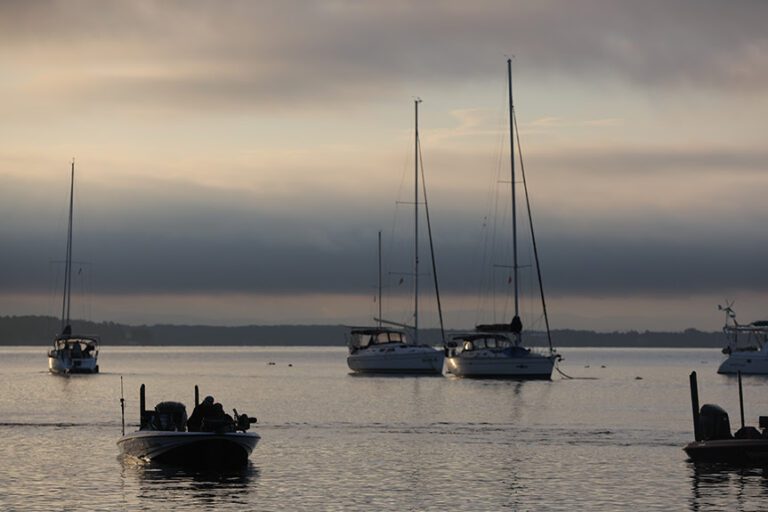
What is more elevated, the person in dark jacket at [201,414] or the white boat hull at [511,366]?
the white boat hull at [511,366]

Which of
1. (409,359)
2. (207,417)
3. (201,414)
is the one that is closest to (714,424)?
(207,417)

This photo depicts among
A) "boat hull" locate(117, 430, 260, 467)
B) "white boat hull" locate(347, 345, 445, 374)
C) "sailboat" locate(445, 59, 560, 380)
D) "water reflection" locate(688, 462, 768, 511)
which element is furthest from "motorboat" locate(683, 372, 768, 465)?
"white boat hull" locate(347, 345, 445, 374)

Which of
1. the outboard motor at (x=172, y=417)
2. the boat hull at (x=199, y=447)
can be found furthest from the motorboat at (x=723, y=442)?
the outboard motor at (x=172, y=417)

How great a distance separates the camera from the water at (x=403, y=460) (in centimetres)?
4494

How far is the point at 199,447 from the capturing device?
169ft

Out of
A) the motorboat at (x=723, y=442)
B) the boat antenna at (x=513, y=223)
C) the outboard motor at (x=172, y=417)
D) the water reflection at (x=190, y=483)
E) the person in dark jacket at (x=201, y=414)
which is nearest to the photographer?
the water reflection at (x=190, y=483)

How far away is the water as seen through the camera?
1769 inches

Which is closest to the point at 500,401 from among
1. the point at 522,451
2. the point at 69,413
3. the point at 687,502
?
the point at 69,413

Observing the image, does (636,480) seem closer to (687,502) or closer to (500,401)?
(687,502)

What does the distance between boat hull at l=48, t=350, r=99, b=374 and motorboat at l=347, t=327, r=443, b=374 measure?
2897 cm

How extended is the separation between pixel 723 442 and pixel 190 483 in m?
21.2

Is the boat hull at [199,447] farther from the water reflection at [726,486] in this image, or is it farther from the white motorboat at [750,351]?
the white motorboat at [750,351]

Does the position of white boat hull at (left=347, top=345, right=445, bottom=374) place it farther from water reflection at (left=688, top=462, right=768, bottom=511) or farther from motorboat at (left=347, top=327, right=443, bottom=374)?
water reflection at (left=688, top=462, right=768, bottom=511)

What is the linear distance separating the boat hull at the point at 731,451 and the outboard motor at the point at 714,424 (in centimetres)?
56
